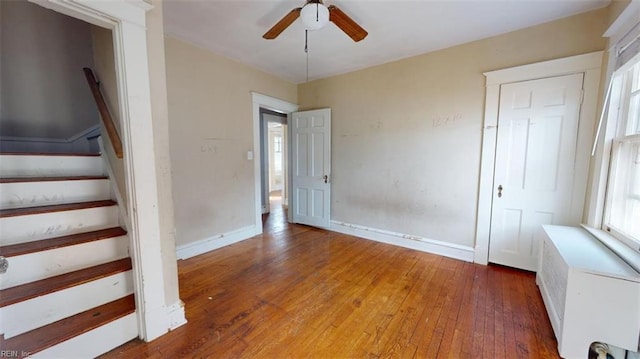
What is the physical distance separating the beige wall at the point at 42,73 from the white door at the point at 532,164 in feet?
16.4

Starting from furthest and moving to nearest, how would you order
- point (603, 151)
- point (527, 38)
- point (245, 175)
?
point (245, 175)
point (527, 38)
point (603, 151)

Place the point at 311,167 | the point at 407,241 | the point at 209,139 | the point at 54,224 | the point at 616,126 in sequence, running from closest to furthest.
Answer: the point at 54,224 → the point at 616,126 → the point at 209,139 → the point at 407,241 → the point at 311,167

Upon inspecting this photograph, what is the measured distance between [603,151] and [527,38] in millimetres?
1283

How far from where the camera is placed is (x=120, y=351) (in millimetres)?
1490

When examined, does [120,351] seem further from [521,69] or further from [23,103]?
[521,69]

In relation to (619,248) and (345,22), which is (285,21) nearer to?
(345,22)

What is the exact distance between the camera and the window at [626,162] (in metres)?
1.62

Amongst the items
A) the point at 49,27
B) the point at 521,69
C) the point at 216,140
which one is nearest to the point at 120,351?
the point at 216,140

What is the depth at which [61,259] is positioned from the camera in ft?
5.09

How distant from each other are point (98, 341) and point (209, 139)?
85.9 inches

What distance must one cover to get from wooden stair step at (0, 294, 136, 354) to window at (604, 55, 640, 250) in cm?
333

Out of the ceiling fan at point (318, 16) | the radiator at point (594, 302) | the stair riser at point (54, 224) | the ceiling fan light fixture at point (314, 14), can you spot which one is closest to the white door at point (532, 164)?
the radiator at point (594, 302)

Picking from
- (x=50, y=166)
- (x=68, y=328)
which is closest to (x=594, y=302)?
(x=68, y=328)

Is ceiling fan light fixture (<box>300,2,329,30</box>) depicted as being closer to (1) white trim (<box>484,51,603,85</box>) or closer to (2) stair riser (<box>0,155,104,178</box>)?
(1) white trim (<box>484,51,603,85</box>)
